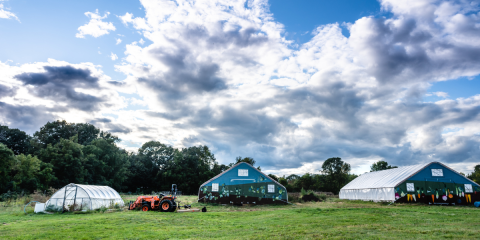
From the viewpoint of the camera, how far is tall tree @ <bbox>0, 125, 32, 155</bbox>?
64.1 meters

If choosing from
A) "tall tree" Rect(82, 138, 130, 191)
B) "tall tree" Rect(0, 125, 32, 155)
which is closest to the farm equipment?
"tall tree" Rect(82, 138, 130, 191)

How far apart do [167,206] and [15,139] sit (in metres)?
61.3

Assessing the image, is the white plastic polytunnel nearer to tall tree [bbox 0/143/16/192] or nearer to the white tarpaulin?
tall tree [bbox 0/143/16/192]

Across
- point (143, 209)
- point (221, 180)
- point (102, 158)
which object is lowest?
point (143, 209)

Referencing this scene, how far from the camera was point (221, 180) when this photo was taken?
36.5 m

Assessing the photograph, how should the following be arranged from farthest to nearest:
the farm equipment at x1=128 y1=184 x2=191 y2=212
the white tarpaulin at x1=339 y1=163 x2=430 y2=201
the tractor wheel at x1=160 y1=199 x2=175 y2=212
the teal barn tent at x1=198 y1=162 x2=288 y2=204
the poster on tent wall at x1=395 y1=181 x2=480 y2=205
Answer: the teal barn tent at x1=198 y1=162 x2=288 y2=204 → the white tarpaulin at x1=339 y1=163 x2=430 y2=201 → the poster on tent wall at x1=395 y1=181 x2=480 y2=205 → the farm equipment at x1=128 y1=184 x2=191 y2=212 → the tractor wheel at x1=160 y1=199 x2=175 y2=212

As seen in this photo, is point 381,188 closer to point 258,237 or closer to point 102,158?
point 258,237

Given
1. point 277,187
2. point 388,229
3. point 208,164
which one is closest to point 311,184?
point 208,164

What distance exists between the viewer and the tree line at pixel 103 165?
43188 millimetres

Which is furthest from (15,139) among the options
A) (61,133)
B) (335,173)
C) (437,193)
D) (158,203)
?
(437,193)

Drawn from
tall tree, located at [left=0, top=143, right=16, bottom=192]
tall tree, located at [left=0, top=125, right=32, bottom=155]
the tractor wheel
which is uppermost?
tall tree, located at [left=0, top=125, right=32, bottom=155]

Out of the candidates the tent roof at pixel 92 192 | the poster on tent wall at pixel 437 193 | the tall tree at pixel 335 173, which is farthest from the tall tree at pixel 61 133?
the poster on tent wall at pixel 437 193

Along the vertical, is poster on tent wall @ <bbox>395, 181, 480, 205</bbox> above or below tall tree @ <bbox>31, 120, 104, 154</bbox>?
below

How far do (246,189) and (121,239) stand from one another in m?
25.9
